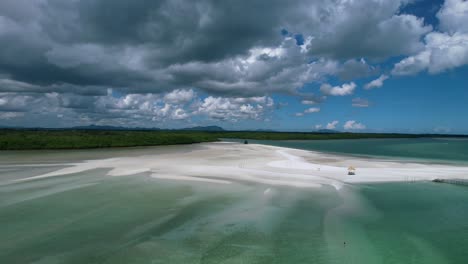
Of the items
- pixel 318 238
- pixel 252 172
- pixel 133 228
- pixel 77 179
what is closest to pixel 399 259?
pixel 318 238

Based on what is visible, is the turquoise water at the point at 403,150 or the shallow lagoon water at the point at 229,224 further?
the turquoise water at the point at 403,150

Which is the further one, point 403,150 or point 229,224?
point 403,150

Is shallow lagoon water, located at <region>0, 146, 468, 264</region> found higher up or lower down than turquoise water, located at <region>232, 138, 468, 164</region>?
lower down

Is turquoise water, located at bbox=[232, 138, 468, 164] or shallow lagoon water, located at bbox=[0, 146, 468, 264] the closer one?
shallow lagoon water, located at bbox=[0, 146, 468, 264]

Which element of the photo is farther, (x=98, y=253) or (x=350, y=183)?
(x=350, y=183)

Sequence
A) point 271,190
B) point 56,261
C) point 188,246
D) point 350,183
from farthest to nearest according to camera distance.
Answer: point 350,183
point 271,190
point 188,246
point 56,261

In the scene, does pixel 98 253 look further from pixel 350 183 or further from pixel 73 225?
pixel 350 183

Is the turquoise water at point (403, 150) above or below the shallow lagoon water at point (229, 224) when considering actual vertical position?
above

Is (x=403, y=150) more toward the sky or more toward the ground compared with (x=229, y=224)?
more toward the sky
